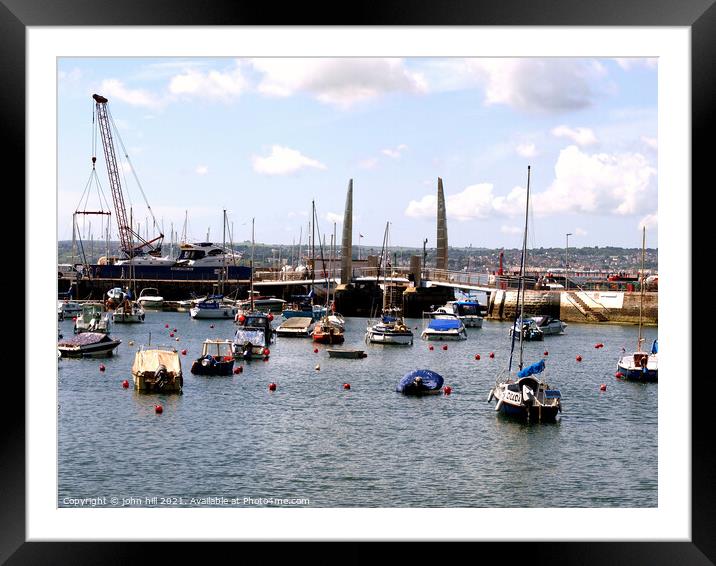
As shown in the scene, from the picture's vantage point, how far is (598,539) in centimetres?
670

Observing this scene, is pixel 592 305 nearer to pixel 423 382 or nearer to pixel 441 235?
pixel 441 235

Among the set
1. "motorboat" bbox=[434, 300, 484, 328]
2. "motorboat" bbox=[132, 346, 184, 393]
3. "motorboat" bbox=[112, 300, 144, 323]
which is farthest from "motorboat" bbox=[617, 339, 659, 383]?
"motorboat" bbox=[112, 300, 144, 323]

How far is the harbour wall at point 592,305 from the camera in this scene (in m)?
52.4

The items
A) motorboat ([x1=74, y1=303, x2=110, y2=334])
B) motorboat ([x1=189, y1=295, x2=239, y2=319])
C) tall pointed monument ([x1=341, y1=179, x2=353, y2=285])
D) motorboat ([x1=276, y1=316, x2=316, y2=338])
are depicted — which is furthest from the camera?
tall pointed monument ([x1=341, y1=179, x2=353, y2=285])

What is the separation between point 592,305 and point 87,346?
32.1 m

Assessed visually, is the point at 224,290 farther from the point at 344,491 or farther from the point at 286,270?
the point at 344,491

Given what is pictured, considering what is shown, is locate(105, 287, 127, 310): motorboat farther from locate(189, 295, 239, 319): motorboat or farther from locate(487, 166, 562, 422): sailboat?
locate(487, 166, 562, 422): sailboat

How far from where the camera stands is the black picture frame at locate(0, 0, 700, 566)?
6.49 metres

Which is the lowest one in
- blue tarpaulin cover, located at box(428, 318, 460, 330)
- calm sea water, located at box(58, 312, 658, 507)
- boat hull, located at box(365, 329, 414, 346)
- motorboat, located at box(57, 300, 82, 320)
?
calm sea water, located at box(58, 312, 658, 507)

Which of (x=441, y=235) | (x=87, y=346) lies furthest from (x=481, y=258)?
(x=87, y=346)

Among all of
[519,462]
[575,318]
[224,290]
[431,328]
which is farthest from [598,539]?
[224,290]

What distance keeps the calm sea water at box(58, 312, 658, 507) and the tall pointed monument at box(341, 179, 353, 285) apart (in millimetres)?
33883
